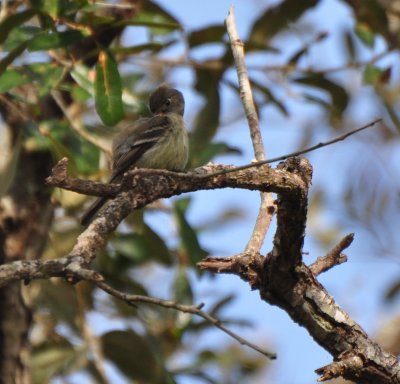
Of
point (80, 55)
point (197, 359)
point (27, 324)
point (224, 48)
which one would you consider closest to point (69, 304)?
point (27, 324)

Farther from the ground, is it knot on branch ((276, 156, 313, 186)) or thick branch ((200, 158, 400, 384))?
knot on branch ((276, 156, 313, 186))

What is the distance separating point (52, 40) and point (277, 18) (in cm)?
177

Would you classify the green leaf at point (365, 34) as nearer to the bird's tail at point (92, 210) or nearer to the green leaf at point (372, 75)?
the green leaf at point (372, 75)

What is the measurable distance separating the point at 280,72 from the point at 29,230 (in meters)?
1.64

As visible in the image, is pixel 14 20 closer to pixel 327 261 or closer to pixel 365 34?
pixel 327 261

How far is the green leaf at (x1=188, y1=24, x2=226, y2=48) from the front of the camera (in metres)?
4.98

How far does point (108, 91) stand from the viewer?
149 inches

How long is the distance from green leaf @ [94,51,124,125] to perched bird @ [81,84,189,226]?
400 millimetres

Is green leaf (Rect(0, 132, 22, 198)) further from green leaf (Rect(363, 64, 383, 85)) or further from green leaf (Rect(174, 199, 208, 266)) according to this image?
green leaf (Rect(363, 64, 383, 85))

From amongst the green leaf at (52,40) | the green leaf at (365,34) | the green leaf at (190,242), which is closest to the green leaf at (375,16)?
the green leaf at (365,34)

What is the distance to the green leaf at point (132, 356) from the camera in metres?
4.76

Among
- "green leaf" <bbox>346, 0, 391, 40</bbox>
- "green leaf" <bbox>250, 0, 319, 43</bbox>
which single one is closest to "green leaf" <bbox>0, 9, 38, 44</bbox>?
"green leaf" <bbox>250, 0, 319, 43</bbox>

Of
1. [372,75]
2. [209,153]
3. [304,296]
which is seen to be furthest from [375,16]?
[304,296]

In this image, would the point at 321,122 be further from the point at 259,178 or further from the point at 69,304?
the point at 259,178
